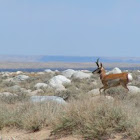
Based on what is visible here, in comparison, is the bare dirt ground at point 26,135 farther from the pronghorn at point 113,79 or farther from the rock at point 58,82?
the rock at point 58,82

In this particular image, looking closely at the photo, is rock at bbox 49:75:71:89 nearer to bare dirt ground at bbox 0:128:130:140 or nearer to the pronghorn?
the pronghorn

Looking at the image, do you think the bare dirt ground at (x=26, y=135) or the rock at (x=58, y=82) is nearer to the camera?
the bare dirt ground at (x=26, y=135)

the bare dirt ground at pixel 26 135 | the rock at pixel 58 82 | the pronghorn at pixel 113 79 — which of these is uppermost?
the pronghorn at pixel 113 79

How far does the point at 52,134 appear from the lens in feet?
36.5

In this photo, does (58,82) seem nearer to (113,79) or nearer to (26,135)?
(113,79)

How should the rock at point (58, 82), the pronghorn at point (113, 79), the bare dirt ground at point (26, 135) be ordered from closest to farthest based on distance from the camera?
the bare dirt ground at point (26, 135) < the pronghorn at point (113, 79) < the rock at point (58, 82)

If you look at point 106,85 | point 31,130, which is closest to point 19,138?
point 31,130

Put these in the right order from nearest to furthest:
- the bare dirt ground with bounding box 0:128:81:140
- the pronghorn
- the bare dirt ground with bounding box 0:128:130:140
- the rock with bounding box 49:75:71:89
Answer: the bare dirt ground with bounding box 0:128:130:140
the bare dirt ground with bounding box 0:128:81:140
the pronghorn
the rock with bounding box 49:75:71:89

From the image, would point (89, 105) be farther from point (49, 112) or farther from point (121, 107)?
point (49, 112)

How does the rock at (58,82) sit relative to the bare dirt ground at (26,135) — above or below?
below

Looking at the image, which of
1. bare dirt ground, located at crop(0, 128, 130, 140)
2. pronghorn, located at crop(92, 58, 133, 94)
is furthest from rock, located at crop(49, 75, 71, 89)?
bare dirt ground, located at crop(0, 128, 130, 140)

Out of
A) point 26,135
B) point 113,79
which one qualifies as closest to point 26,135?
point 26,135

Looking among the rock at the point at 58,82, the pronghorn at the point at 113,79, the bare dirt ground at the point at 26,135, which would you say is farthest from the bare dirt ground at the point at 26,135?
the rock at the point at 58,82

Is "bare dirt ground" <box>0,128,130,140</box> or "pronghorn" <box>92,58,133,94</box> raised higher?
"pronghorn" <box>92,58,133,94</box>
